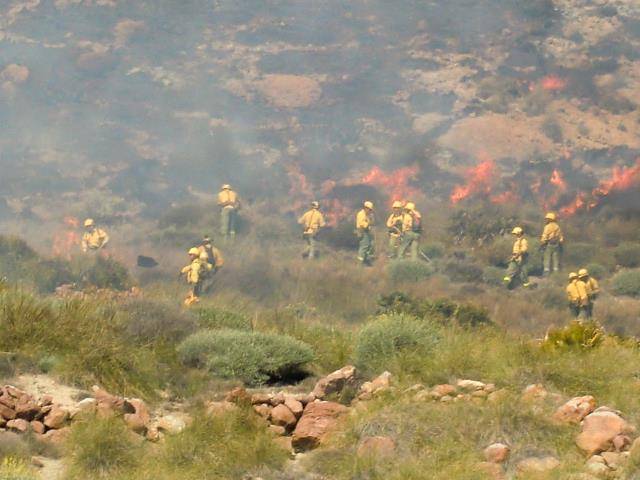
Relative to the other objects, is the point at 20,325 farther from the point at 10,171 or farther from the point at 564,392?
the point at 10,171

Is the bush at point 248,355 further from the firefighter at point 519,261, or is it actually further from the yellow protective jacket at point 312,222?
the yellow protective jacket at point 312,222

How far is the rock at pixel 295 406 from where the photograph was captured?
8.80 meters

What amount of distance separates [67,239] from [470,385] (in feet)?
91.3

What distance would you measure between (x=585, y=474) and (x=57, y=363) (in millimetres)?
4715

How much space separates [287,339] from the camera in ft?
35.2

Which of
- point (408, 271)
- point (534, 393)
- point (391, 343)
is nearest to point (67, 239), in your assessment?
point (408, 271)

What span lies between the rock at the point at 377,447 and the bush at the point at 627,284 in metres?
20.5

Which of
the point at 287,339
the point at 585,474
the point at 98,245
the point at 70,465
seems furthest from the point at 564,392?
the point at 98,245

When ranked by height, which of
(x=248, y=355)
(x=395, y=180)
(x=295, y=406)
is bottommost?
(x=395, y=180)

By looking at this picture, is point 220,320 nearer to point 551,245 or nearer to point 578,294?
point 578,294

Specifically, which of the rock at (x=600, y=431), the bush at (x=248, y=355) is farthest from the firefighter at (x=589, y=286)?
the rock at (x=600, y=431)

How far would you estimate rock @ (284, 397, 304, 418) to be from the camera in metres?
8.80

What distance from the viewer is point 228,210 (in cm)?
3319

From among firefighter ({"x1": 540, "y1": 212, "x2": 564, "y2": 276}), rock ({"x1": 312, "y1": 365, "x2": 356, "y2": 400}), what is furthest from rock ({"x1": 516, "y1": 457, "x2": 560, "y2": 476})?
firefighter ({"x1": 540, "y1": 212, "x2": 564, "y2": 276})
